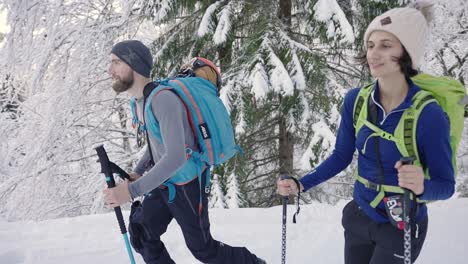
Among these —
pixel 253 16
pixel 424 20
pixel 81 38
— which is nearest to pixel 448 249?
pixel 424 20

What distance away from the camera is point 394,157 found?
1.71m

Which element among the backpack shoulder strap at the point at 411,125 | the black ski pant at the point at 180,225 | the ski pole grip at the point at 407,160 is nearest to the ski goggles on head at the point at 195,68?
the black ski pant at the point at 180,225

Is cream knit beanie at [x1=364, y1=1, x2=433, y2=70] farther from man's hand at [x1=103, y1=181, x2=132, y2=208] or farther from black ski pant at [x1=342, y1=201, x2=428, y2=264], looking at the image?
man's hand at [x1=103, y1=181, x2=132, y2=208]

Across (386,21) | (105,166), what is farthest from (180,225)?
(386,21)

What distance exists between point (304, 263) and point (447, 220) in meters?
1.71

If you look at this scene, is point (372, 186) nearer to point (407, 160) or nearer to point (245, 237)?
point (407, 160)

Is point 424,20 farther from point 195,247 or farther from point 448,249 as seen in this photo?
point 448,249

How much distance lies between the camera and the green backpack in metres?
1.64

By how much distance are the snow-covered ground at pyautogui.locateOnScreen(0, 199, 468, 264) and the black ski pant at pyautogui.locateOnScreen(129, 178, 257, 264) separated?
98cm

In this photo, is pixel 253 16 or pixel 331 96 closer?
pixel 331 96

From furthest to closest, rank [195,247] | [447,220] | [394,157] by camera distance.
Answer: [447,220] → [195,247] → [394,157]

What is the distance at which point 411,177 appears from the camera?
1.52 meters

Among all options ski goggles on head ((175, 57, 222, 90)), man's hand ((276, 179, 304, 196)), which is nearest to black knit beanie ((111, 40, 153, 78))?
ski goggles on head ((175, 57, 222, 90))

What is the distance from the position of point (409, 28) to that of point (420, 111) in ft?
1.28
